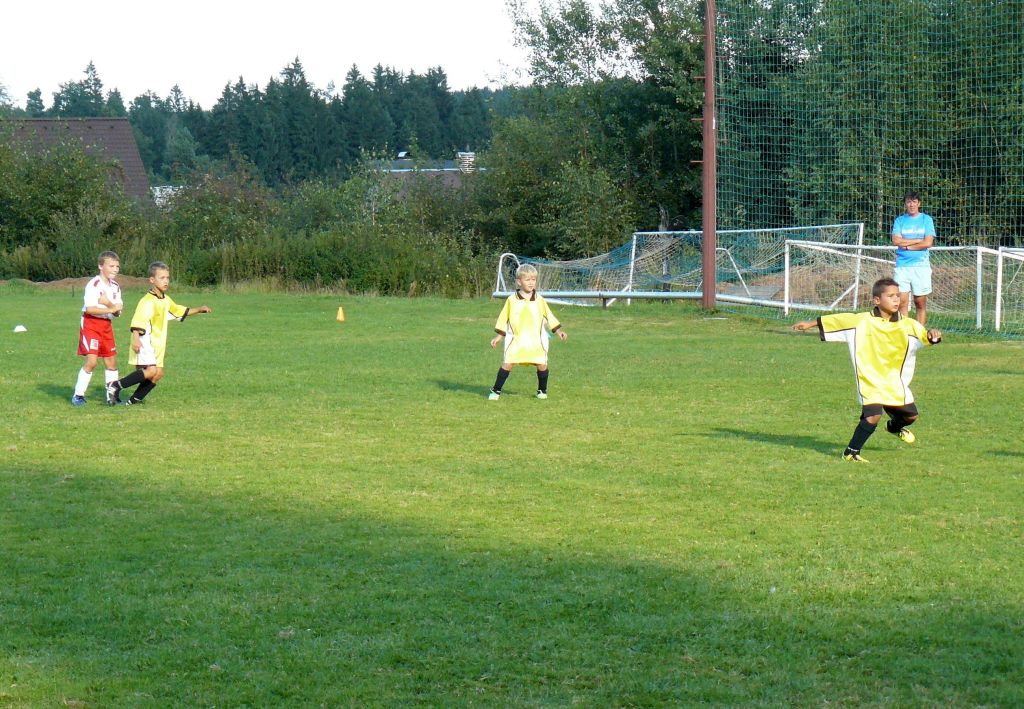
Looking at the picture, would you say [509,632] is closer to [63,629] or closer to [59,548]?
[63,629]

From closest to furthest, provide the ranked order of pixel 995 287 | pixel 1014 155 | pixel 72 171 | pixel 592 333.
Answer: pixel 995 287 → pixel 592 333 → pixel 1014 155 → pixel 72 171

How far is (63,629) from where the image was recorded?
5145 mm

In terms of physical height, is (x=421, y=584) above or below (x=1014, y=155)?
below

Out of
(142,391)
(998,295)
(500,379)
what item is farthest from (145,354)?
(998,295)

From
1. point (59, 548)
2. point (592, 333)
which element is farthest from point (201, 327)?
point (59, 548)

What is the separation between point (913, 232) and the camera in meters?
16.3

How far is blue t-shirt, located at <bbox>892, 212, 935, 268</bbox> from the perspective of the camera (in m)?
16.3

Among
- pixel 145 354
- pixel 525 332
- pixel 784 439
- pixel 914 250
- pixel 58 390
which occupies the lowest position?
pixel 784 439

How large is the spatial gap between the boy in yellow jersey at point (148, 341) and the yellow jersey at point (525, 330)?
2989mm

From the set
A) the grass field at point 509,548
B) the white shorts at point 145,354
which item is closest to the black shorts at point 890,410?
the grass field at point 509,548

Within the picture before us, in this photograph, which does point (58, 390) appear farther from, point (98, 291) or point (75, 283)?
point (75, 283)

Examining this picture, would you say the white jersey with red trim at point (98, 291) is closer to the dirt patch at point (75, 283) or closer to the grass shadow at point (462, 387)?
the grass shadow at point (462, 387)

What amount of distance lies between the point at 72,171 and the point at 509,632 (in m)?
35.0

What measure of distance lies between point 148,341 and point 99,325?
24.4 inches
